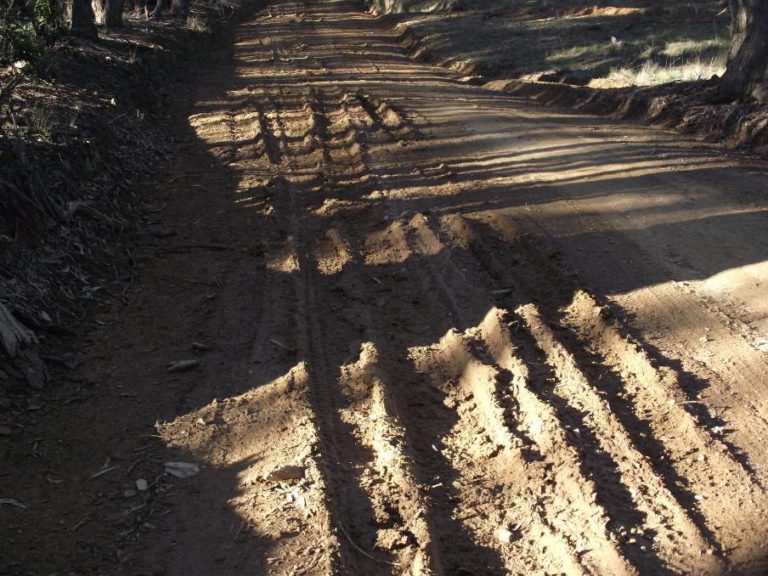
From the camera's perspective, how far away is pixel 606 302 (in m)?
6.20

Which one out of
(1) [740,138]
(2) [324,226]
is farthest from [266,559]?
(1) [740,138]

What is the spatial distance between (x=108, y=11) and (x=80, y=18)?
3574mm

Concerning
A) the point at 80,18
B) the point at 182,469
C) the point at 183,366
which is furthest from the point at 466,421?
the point at 80,18

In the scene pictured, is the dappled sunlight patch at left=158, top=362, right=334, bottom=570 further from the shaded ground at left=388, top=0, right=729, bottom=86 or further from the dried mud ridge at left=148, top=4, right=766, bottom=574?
the shaded ground at left=388, top=0, right=729, bottom=86

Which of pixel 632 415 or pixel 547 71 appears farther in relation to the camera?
pixel 547 71

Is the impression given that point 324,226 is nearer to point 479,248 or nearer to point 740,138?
point 479,248

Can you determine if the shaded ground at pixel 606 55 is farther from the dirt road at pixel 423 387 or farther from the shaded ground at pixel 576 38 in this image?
the dirt road at pixel 423 387

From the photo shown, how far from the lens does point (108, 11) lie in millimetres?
18062

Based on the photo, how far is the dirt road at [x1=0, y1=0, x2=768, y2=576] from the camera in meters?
3.80

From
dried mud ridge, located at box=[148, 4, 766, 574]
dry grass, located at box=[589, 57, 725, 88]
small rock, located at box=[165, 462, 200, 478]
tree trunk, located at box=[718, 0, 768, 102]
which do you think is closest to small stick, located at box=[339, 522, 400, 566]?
dried mud ridge, located at box=[148, 4, 766, 574]

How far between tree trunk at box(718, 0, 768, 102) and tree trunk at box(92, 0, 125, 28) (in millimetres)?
12597

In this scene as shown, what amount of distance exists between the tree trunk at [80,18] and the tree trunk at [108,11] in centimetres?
306

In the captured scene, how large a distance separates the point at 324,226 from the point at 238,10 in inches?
1053

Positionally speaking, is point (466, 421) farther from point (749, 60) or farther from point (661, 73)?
point (661, 73)
